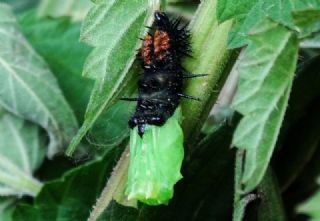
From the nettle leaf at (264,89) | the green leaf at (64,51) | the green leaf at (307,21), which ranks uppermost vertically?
the green leaf at (307,21)

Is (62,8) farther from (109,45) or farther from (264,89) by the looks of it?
(264,89)

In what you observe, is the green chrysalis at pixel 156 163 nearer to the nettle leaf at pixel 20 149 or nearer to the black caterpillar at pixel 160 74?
the black caterpillar at pixel 160 74

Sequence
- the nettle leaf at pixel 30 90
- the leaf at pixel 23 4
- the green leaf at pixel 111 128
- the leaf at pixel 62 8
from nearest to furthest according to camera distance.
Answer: the green leaf at pixel 111 128
the nettle leaf at pixel 30 90
the leaf at pixel 62 8
the leaf at pixel 23 4

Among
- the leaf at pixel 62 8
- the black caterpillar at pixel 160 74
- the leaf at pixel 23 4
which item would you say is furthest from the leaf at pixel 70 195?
the leaf at pixel 23 4

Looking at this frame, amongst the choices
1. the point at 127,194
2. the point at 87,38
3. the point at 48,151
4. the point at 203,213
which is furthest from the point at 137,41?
the point at 48,151

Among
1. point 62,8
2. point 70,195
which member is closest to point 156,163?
point 70,195

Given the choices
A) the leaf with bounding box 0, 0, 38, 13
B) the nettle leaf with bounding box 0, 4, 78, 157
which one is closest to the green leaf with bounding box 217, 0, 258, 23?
the nettle leaf with bounding box 0, 4, 78, 157

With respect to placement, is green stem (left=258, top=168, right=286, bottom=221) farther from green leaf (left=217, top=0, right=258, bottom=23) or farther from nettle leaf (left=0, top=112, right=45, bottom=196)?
nettle leaf (left=0, top=112, right=45, bottom=196)

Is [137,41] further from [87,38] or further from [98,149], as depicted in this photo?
[98,149]
